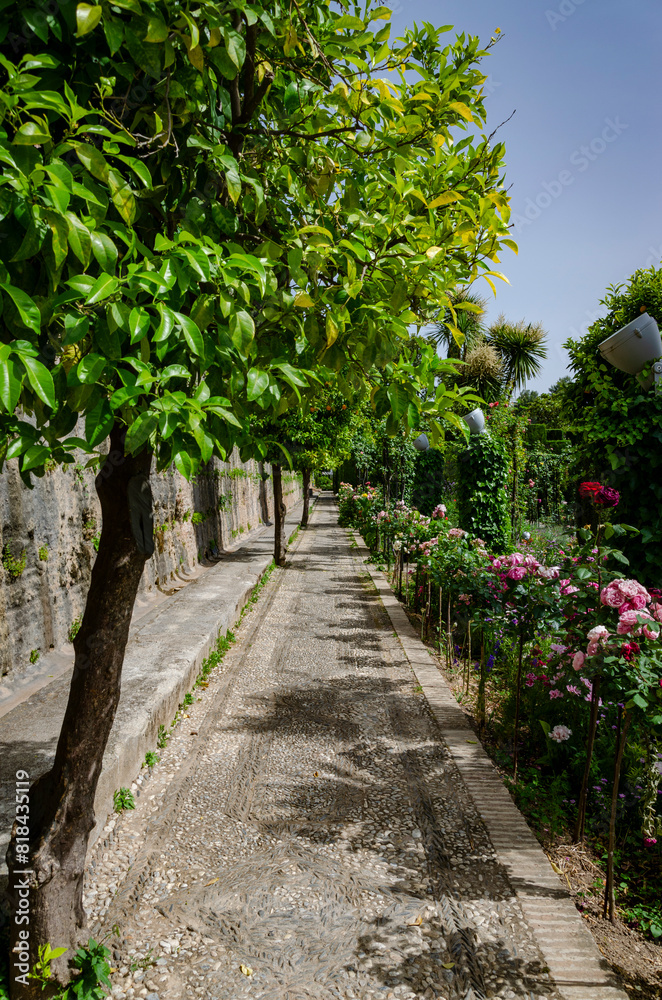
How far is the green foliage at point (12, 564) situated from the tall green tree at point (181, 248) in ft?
8.04

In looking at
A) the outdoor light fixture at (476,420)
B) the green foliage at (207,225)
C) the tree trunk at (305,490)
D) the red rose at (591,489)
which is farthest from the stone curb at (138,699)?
the tree trunk at (305,490)

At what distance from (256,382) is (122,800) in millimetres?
2726

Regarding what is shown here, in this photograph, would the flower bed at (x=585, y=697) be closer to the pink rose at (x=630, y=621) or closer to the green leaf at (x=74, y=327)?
the pink rose at (x=630, y=621)

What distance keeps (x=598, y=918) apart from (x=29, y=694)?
3.60 meters

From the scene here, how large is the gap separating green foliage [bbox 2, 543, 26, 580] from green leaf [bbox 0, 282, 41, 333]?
136 inches

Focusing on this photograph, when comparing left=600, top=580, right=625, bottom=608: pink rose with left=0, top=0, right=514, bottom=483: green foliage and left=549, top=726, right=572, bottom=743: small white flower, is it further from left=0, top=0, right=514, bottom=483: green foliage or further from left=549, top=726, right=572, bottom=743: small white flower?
left=0, top=0, right=514, bottom=483: green foliage

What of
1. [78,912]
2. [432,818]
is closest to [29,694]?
[78,912]

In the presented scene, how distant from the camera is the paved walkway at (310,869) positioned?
6.87 ft

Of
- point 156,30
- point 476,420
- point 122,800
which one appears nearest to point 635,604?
point 156,30

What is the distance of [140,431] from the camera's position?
3.68ft

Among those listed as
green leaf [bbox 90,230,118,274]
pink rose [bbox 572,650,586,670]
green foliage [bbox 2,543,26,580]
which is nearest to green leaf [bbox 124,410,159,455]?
green leaf [bbox 90,230,118,274]

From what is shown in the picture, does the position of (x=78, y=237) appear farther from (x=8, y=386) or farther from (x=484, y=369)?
(x=484, y=369)

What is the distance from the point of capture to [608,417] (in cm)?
394

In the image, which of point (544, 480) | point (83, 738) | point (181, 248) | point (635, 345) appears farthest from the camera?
point (544, 480)
